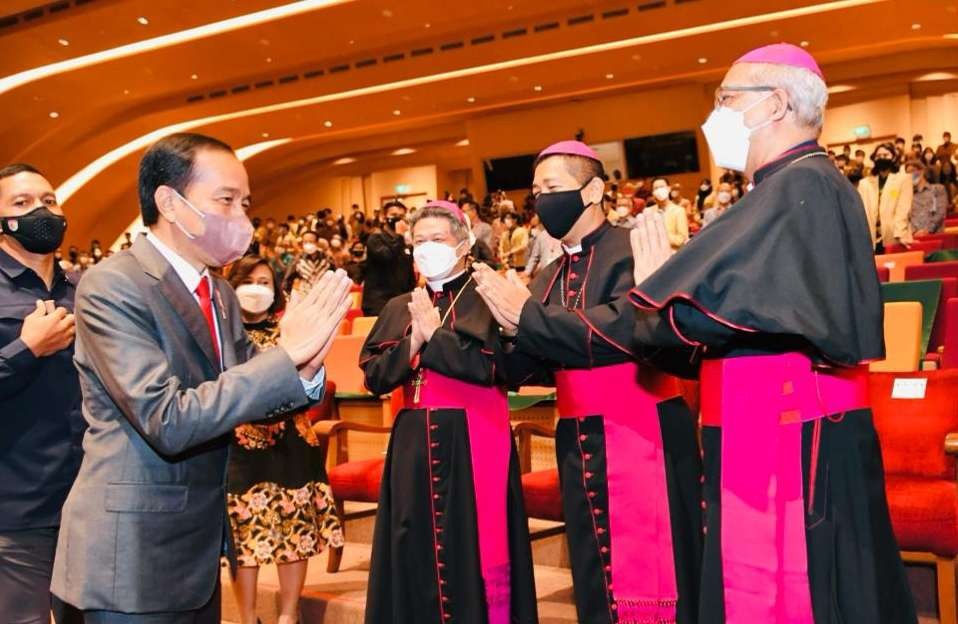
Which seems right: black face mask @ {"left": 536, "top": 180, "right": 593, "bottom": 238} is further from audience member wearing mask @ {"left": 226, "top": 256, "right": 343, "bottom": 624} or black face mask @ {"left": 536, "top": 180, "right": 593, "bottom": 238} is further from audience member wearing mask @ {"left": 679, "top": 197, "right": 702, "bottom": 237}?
audience member wearing mask @ {"left": 679, "top": 197, "right": 702, "bottom": 237}

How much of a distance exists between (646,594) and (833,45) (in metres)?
17.5

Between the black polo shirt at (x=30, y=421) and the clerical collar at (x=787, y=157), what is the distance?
6.39 ft

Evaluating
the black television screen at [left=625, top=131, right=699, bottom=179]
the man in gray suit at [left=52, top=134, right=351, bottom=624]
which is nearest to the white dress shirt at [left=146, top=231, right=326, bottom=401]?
the man in gray suit at [left=52, top=134, right=351, bottom=624]

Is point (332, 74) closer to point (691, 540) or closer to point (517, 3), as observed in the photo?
point (517, 3)

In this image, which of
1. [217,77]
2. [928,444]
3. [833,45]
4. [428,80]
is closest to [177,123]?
[217,77]

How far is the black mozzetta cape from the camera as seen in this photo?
2066mm

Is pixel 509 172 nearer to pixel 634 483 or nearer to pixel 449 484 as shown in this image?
pixel 449 484

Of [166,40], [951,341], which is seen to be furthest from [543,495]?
[166,40]

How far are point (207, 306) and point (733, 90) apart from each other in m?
1.27

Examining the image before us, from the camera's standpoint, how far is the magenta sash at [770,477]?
2164mm

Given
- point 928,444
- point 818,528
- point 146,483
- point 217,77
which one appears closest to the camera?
point 146,483

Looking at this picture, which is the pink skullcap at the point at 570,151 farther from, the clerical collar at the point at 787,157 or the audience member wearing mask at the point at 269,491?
the audience member wearing mask at the point at 269,491

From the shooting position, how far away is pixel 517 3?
17.0m

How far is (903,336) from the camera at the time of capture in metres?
4.57
